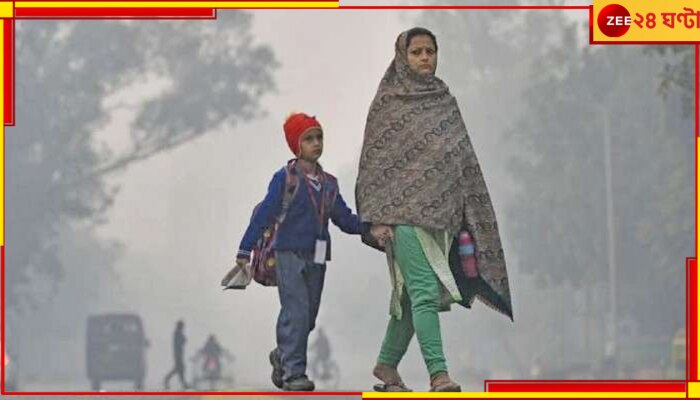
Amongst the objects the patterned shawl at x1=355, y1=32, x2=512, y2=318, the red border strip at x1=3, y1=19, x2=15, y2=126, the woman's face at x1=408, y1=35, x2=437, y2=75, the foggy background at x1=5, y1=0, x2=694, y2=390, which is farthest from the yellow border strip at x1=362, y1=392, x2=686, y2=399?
the foggy background at x1=5, y1=0, x2=694, y2=390

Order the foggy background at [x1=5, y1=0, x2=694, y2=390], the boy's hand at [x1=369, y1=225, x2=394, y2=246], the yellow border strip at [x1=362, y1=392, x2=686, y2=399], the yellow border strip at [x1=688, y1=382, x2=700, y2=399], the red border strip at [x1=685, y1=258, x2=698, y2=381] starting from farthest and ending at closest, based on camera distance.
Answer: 1. the foggy background at [x1=5, y1=0, x2=694, y2=390]
2. the red border strip at [x1=685, y1=258, x2=698, y2=381]
3. the boy's hand at [x1=369, y1=225, x2=394, y2=246]
4. the yellow border strip at [x1=688, y1=382, x2=700, y2=399]
5. the yellow border strip at [x1=362, y1=392, x2=686, y2=399]

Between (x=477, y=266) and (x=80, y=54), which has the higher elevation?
(x=80, y=54)

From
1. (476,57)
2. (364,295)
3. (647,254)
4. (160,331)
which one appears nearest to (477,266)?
(647,254)

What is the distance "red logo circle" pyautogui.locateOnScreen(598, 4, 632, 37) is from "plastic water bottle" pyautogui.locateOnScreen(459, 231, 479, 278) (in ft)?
5.42

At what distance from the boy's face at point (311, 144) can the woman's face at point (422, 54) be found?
0.53 metres

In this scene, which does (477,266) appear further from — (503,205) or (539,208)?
(503,205)

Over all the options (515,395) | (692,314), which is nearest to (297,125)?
(515,395)

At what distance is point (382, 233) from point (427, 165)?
0.37 meters

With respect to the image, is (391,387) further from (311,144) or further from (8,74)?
(8,74)

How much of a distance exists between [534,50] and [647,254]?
40.5ft

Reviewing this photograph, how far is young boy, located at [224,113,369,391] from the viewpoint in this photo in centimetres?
1068

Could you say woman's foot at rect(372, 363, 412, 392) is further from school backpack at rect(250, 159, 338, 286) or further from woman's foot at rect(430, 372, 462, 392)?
school backpack at rect(250, 159, 338, 286)

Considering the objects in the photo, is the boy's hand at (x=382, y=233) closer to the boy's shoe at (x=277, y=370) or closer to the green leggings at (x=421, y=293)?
the green leggings at (x=421, y=293)

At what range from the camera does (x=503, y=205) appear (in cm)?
8194
